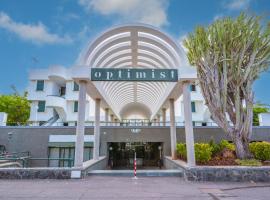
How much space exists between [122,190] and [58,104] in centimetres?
1913

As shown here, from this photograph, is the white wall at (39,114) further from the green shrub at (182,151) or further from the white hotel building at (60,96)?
the green shrub at (182,151)

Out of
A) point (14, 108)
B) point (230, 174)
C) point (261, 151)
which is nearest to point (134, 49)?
point (230, 174)

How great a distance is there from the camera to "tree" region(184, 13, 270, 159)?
35.0 ft

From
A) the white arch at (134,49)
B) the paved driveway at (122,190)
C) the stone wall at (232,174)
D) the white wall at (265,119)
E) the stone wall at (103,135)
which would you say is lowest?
the paved driveway at (122,190)

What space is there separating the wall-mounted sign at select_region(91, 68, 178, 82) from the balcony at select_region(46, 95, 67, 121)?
1515 cm

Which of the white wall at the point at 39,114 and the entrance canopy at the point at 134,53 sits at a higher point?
the entrance canopy at the point at 134,53

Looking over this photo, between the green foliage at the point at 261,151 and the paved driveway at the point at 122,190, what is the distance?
3297mm

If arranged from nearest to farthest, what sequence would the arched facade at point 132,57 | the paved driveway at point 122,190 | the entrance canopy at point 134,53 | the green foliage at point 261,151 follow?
1. the paved driveway at point 122,190
2. the arched facade at point 132,57
3. the entrance canopy at point 134,53
4. the green foliage at point 261,151

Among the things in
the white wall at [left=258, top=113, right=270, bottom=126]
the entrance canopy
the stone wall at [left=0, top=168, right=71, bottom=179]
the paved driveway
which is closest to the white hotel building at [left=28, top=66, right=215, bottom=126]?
the white wall at [left=258, top=113, right=270, bottom=126]

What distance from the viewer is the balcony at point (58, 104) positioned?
23094 millimetres

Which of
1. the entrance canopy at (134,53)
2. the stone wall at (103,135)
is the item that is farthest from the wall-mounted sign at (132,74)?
the stone wall at (103,135)

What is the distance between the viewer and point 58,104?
2372cm

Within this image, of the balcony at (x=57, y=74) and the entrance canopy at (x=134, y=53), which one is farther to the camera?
the balcony at (x=57, y=74)

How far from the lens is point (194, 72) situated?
33.8 feet
